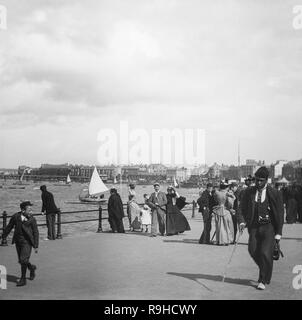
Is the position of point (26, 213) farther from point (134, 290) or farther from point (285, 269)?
point (285, 269)

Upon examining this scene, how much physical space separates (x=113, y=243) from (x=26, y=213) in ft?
16.6

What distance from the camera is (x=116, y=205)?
16.2 m

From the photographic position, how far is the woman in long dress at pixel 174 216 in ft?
49.7

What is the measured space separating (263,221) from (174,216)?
760 centimetres

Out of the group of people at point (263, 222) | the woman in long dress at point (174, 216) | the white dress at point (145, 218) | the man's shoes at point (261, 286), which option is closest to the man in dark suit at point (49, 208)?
the woman in long dress at point (174, 216)

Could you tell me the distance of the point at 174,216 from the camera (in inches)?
601

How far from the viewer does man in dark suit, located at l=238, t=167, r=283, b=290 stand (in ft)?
25.0

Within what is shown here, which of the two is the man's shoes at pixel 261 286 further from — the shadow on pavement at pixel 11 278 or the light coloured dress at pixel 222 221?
the light coloured dress at pixel 222 221

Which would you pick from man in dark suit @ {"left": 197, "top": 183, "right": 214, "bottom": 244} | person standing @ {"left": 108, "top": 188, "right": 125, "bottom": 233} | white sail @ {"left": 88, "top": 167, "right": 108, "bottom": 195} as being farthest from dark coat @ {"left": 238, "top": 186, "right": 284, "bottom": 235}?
white sail @ {"left": 88, "top": 167, "right": 108, "bottom": 195}

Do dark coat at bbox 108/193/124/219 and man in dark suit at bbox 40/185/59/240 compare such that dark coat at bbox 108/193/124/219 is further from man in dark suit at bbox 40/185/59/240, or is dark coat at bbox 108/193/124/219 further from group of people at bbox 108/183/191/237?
man in dark suit at bbox 40/185/59/240

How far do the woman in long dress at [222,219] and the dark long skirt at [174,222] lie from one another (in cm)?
263

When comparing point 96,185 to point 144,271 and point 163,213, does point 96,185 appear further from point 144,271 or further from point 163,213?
point 144,271

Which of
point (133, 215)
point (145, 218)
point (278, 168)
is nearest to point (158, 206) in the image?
point (145, 218)
